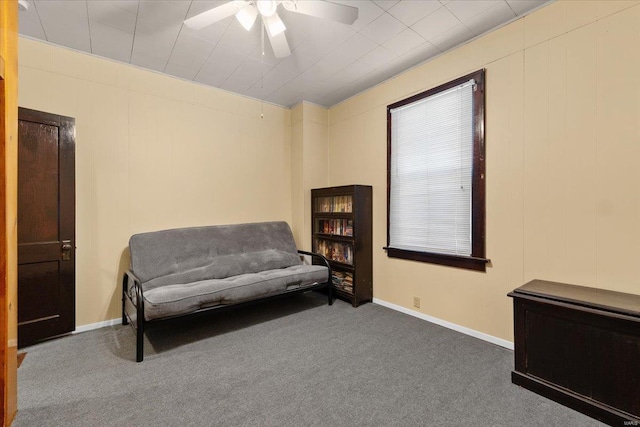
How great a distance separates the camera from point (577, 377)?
167 centimetres

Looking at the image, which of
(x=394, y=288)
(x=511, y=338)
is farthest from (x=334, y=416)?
(x=394, y=288)

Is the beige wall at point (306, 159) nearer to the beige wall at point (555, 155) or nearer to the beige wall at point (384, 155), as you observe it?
the beige wall at point (384, 155)

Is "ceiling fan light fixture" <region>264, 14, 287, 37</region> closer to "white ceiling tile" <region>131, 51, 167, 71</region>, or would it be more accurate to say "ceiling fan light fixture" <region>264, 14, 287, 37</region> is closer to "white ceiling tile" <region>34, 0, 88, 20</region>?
"white ceiling tile" <region>34, 0, 88, 20</region>

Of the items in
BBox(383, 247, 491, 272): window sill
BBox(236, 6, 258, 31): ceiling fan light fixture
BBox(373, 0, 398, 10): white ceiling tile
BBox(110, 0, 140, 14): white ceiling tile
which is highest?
BBox(110, 0, 140, 14): white ceiling tile

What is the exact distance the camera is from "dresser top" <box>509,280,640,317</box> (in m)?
1.57

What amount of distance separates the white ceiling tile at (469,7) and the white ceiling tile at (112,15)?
100 inches

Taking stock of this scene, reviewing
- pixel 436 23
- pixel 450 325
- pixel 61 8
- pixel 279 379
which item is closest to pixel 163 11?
pixel 61 8

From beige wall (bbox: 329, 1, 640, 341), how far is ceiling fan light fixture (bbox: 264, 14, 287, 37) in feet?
5.78

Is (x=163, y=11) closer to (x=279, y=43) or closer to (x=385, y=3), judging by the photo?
(x=279, y=43)

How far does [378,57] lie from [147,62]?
247cm

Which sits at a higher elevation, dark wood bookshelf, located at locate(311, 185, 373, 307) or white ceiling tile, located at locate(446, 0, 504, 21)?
white ceiling tile, located at locate(446, 0, 504, 21)

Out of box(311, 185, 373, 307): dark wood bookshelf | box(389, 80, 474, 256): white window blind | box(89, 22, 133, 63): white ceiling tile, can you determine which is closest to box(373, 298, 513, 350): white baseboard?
box(311, 185, 373, 307): dark wood bookshelf

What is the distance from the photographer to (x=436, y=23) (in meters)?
2.38

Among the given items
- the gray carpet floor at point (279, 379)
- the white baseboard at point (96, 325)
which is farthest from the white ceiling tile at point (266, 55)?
the white baseboard at point (96, 325)
